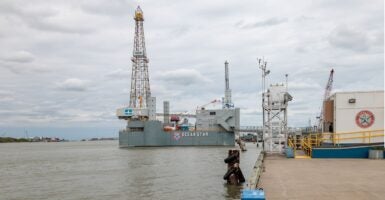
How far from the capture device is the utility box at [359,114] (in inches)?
915

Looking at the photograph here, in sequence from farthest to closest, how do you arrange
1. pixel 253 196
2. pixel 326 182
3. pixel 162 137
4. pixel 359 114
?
pixel 162 137 < pixel 359 114 < pixel 326 182 < pixel 253 196

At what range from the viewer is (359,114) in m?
23.5

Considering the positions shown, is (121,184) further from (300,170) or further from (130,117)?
(130,117)

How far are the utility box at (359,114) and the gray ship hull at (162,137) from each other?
6905cm

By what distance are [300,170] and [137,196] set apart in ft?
25.5

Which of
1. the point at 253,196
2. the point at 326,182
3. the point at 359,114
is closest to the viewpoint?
the point at 253,196

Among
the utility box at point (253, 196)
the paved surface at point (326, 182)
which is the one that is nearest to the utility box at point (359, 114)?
the paved surface at point (326, 182)

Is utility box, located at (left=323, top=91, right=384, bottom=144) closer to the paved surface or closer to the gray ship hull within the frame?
the paved surface

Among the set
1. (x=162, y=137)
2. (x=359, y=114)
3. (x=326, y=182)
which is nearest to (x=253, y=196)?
(x=326, y=182)

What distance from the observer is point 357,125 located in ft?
77.3

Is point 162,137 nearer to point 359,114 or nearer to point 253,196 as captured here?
point 359,114

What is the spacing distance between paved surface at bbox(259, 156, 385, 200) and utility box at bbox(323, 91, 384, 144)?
5.75 metres

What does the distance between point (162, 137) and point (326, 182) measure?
81.1 m

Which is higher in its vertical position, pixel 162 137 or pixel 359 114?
pixel 359 114
